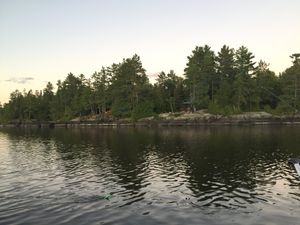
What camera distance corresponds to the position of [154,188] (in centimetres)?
3234

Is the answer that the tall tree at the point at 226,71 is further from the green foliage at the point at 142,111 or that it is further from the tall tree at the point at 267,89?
the green foliage at the point at 142,111

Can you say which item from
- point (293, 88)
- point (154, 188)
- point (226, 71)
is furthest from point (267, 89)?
point (154, 188)

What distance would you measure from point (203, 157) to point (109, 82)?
123m

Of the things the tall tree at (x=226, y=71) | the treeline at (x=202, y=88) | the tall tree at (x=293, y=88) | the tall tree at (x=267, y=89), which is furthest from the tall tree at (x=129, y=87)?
the tall tree at (x=293, y=88)

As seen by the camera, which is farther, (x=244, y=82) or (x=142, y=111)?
(x=142, y=111)

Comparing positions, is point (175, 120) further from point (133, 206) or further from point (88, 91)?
point (133, 206)

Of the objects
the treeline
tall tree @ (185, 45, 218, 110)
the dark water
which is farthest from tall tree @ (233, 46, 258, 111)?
the dark water

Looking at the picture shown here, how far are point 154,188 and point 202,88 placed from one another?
349 feet

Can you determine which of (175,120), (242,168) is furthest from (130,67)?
(242,168)

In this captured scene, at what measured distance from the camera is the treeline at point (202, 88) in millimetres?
128250

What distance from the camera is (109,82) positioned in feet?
552

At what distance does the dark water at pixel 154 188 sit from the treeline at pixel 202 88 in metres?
76.1

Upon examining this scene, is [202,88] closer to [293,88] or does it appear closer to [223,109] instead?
[223,109]

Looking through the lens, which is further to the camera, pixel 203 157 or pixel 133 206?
pixel 203 157
